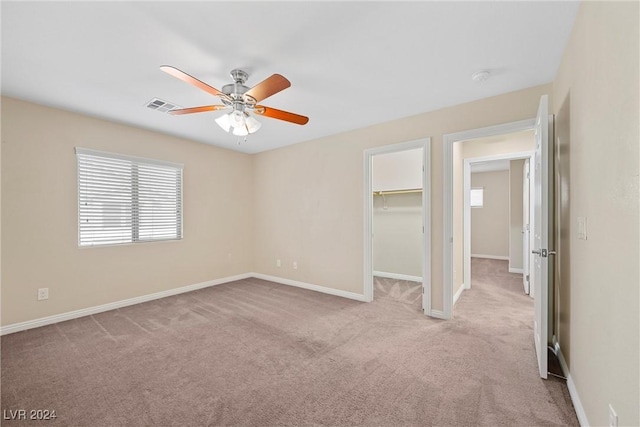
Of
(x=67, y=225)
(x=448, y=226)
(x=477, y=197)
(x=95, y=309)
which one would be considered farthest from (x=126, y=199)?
(x=477, y=197)

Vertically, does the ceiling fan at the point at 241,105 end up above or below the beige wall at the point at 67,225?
above

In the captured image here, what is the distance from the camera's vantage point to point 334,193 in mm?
4336

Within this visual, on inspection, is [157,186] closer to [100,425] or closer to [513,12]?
[100,425]

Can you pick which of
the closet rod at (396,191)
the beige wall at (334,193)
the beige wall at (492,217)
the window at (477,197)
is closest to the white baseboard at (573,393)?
the beige wall at (334,193)

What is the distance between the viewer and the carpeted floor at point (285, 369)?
5.67 feet

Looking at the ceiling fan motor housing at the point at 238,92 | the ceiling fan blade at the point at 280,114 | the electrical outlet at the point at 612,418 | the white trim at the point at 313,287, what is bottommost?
the white trim at the point at 313,287

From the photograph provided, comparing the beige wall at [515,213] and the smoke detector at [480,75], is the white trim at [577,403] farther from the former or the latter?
the beige wall at [515,213]

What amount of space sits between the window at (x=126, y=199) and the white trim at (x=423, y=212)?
2974 mm

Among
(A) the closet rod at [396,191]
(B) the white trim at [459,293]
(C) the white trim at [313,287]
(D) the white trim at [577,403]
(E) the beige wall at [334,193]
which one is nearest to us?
(D) the white trim at [577,403]

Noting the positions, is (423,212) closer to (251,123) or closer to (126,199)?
(251,123)

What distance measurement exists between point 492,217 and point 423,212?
214 inches

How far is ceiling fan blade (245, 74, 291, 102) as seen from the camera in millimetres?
1892

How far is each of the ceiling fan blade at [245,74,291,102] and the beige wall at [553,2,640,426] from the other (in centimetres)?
169

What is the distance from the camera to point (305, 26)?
73.0 inches
